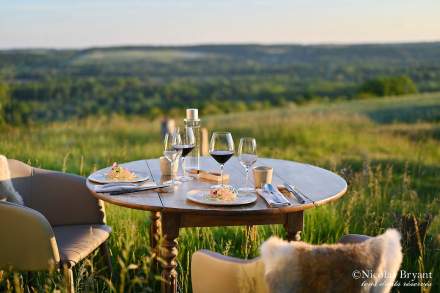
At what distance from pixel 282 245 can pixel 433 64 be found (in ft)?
132

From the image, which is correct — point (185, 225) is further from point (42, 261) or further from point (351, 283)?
point (351, 283)

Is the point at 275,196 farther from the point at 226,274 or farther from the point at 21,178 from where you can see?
the point at 21,178

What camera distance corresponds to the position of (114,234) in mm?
4215

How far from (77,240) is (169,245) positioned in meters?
0.77

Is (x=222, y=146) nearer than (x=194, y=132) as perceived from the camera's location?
Yes

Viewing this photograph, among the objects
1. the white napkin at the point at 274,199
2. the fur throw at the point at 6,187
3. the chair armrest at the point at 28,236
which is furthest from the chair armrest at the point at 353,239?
the fur throw at the point at 6,187

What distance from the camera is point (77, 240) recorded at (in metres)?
3.21

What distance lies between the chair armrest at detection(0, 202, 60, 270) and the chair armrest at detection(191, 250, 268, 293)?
0.97m

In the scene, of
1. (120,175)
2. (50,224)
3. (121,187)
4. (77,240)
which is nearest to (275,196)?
(121,187)

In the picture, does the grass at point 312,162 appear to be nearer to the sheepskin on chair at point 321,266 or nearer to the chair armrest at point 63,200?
the chair armrest at point 63,200

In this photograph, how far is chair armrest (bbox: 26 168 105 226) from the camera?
362cm

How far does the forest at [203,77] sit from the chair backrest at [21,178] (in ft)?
80.7

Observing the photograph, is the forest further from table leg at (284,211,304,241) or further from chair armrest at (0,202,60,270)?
table leg at (284,211,304,241)

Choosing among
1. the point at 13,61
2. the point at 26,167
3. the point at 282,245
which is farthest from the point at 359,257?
the point at 13,61
